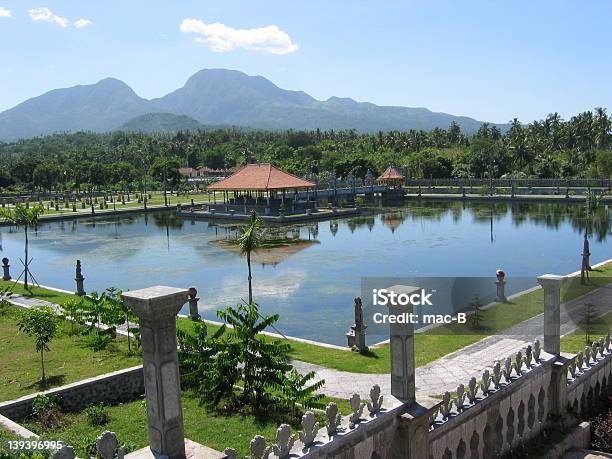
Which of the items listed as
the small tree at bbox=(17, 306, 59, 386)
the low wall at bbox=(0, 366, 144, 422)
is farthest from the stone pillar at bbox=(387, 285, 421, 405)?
the small tree at bbox=(17, 306, 59, 386)

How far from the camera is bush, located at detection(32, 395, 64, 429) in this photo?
33.5 feet

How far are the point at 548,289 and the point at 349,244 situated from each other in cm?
2669

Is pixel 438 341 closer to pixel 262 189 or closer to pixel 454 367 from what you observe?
pixel 454 367

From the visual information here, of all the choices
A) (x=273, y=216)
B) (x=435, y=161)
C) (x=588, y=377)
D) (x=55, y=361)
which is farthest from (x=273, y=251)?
(x=435, y=161)

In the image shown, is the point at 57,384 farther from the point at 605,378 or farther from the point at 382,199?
the point at 382,199

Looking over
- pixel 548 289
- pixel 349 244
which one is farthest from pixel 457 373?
pixel 349 244

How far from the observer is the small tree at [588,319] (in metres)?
14.6

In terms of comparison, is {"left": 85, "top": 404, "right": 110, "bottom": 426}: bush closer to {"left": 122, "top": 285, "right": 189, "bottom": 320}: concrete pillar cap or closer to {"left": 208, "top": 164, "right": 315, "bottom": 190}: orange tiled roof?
{"left": 122, "top": 285, "right": 189, "bottom": 320}: concrete pillar cap

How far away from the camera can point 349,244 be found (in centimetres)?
3600

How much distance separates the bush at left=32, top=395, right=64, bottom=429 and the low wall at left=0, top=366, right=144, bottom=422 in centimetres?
21

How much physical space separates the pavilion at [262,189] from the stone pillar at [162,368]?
4436cm

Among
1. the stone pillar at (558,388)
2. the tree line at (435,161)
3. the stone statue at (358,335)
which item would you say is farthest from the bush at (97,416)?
the tree line at (435,161)

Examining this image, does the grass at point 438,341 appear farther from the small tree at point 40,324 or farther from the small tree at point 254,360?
the small tree at point 40,324

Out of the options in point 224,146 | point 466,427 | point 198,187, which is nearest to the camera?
point 466,427
